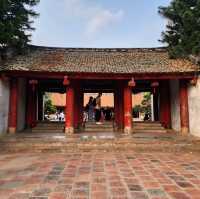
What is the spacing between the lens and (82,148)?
9.70 metres

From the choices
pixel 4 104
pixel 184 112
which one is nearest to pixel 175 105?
pixel 184 112

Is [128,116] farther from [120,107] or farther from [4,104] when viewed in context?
[4,104]

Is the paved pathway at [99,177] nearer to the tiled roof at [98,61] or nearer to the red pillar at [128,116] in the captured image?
the red pillar at [128,116]

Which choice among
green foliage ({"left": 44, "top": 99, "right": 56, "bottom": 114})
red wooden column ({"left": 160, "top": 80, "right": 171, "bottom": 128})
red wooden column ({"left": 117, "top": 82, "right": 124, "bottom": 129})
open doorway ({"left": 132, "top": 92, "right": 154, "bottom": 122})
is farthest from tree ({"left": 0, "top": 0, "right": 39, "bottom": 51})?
open doorway ({"left": 132, "top": 92, "right": 154, "bottom": 122})

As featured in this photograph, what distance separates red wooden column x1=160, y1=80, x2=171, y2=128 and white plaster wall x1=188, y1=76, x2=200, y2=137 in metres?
2.33

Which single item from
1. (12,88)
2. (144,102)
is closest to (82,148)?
(12,88)

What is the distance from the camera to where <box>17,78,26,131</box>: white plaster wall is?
13430 millimetres

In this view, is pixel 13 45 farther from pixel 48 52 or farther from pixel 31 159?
pixel 31 159

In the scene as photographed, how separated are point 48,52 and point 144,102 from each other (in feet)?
54.9

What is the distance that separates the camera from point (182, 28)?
12.6 meters

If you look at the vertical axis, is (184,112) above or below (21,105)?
below

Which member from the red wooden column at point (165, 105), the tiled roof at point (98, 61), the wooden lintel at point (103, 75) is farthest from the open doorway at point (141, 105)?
the wooden lintel at point (103, 75)

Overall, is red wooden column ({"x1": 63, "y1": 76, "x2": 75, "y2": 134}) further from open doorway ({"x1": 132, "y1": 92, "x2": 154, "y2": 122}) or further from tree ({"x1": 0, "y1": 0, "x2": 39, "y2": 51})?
open doorway ({"x1": 132, "y1": 92, "x2": 154, "y2": 122})

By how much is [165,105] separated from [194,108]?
290 centimetres
